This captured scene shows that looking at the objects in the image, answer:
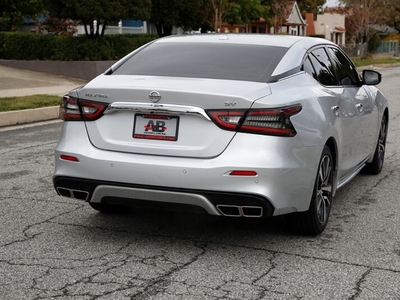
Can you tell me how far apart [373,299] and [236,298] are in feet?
2.71

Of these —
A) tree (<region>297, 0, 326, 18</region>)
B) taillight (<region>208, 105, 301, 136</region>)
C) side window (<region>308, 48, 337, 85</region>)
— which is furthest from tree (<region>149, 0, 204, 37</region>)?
tree (<region>297, 0, 326, 18</region>)

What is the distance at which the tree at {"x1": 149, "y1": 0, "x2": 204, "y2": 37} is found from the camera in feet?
112

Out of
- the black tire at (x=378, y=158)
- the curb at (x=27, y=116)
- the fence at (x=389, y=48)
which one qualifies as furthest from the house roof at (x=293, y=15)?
the black tire at (x=378, y=158)

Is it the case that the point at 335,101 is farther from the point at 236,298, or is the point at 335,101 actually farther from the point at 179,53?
the point at 236,298

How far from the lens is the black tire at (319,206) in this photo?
18.4ft

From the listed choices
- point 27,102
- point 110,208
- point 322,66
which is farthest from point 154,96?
point 27,102

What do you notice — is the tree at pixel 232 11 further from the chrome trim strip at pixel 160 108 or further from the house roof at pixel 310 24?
the house roof at pixel 310 24

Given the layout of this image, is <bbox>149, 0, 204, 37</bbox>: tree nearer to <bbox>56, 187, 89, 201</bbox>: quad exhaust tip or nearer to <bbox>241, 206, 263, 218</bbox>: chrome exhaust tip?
<bbox>56, 187, 89, 201</bbox>: quad exhaust tip

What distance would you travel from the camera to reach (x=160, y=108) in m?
5.12

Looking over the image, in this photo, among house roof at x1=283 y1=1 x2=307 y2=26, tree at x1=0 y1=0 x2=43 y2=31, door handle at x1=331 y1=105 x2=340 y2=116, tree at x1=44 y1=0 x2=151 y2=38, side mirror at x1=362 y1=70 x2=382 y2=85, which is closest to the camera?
door handle at x1=331 y1=105 x2=340 y2=116

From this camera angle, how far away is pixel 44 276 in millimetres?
4766

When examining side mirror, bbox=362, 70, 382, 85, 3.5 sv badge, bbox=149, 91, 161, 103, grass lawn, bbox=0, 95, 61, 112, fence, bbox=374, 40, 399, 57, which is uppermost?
3.5 sv badge, bbox=149, 91, 161, 103

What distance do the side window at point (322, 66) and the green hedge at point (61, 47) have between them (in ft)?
62.2

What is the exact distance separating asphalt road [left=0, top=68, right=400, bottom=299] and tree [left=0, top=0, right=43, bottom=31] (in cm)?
2333
